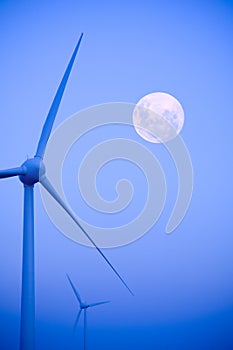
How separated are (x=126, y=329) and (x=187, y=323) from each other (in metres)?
8.90

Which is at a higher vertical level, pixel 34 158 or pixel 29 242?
pixel 34 158

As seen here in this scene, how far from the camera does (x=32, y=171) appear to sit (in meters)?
11.8

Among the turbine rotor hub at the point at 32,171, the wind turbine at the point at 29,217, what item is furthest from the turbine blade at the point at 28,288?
the turbine rotor hub at the point at 32,171

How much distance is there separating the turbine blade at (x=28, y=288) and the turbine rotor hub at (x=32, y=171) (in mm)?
840

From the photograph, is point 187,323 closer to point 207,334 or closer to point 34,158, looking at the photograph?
point 207,334

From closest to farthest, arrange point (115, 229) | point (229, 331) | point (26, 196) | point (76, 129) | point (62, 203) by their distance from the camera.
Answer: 1. point (26, 196)
2. point (62, 203)
3. point (76, 129)
4. point (115, 229)
5. point (229, 331)

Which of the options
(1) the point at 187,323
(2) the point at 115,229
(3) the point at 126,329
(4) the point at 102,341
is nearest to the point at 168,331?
(1) the point at 187,323

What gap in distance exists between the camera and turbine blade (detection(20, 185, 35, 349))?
9945 mm

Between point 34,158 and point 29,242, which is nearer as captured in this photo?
point 29,242

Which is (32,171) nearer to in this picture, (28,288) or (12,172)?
(12,172)

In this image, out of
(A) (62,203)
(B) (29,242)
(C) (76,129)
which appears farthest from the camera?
(C) (76,129)

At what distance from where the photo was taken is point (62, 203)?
1316 centimetres

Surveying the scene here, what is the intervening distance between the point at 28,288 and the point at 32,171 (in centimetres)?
380

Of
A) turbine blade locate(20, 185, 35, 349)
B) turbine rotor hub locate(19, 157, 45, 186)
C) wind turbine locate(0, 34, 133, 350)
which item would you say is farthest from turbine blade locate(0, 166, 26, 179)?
turbine blade locate(20, 185, 35, 349)
